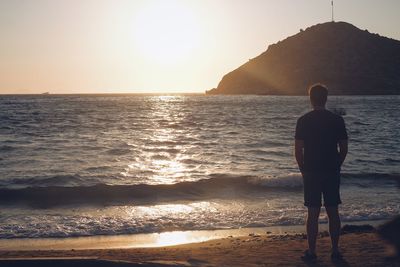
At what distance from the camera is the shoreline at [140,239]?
896cm

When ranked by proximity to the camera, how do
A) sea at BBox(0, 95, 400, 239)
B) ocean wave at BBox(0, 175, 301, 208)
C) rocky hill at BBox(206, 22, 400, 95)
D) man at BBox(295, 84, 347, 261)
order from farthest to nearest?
rocky hill at BBox(206, 22, 400, 95)
ocean wave at BBox(0, 175, 301, 208)
sea at BBox(0, 95, 400, 239)
man at BBox(295, 84, 347, 261)

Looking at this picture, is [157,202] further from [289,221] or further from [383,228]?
[383,228]

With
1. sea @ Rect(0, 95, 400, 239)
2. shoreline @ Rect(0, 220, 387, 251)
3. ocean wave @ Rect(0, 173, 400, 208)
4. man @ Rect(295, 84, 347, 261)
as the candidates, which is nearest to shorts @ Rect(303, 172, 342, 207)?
man @ Rect(295, 84, 347, 261)

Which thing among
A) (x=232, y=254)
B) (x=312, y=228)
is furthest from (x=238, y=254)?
(x=312, y=228)

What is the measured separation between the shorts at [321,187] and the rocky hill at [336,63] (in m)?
158

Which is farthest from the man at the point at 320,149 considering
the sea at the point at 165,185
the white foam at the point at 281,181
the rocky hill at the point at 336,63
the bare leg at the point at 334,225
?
the rocky hill at the point at 336,63

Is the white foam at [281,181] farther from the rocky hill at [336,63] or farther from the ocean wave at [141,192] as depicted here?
the rocky hill at [336,63]

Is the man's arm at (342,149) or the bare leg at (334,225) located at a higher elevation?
the man's arm at (342,149)

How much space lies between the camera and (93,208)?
12688 mm

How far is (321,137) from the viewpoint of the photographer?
6363 millimetres

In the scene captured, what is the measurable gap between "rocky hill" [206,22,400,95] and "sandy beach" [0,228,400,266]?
156665mm

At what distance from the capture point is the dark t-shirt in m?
6.35

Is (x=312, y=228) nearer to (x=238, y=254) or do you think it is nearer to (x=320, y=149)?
(x=320, y=149)

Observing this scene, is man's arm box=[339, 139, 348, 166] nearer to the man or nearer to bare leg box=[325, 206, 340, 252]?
the man
